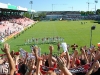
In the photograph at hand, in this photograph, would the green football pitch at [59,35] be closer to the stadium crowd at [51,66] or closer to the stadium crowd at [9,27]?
the stadium crowd at [9,27]

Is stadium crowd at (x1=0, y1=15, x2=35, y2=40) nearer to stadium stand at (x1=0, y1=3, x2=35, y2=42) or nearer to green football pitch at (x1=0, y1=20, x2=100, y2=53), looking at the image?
stadium stand at (x1=0, y1=3, x2=35, y2=42)

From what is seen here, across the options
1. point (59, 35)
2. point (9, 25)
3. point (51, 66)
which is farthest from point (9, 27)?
point (51, 66)

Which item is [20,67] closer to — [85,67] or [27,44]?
[85,67]

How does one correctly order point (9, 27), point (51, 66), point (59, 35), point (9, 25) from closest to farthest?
point (51, 66) → point (59, 35) → point (9, 27) → point (9, 25)

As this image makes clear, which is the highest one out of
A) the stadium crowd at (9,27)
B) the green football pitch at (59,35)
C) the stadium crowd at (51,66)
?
the stadium crowd at (51,66)

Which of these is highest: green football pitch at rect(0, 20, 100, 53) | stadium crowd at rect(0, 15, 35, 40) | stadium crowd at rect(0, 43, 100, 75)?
stadium crowd at rect(0, 43, 100, 75)

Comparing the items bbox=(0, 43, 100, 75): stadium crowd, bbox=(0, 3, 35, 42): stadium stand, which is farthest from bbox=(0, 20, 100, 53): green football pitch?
bbox=(0, 43, 100, 75): stadium crowd

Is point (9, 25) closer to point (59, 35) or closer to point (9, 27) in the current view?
point (9, 27)

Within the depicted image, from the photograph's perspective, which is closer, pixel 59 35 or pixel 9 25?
pixel 59 35

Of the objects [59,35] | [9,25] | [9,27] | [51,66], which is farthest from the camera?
[9,25]

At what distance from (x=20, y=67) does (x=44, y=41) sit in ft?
72.7

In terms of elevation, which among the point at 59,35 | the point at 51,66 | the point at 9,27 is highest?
the point at 51,66

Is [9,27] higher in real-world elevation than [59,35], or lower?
higher

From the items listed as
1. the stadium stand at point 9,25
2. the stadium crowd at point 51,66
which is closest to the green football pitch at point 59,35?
the stadium stand at point 9,25
